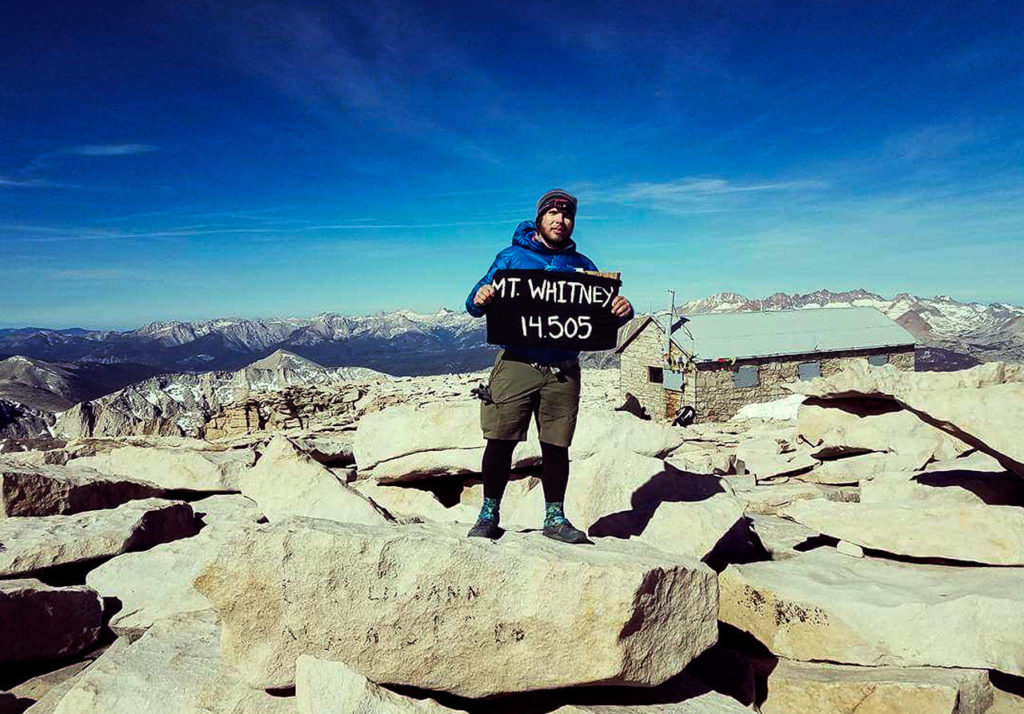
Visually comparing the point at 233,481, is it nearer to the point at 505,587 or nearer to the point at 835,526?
the point at 505,587

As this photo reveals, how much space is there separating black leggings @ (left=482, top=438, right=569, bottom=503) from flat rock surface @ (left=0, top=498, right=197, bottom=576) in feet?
12.4

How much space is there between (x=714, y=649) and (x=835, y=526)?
1.87 meters

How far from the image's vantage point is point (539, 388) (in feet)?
15.1

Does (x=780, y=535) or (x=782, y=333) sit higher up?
(x=782, y=333)

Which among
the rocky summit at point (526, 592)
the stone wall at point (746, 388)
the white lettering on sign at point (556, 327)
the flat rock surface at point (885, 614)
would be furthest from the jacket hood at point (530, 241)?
the stone wall at point (746, 388)

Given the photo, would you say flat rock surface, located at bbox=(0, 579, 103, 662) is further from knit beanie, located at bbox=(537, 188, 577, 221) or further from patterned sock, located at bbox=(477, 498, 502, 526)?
knit beanie, located at bbox=(537, 188, 577, 221)

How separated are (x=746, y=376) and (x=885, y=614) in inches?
875

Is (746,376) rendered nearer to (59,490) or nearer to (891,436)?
(891,436)

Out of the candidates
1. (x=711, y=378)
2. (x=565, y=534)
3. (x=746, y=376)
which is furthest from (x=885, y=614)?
(x=746, y=376)

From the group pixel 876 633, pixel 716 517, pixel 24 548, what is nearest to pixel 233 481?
pixel 24 548

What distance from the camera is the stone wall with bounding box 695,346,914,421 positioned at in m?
24.2

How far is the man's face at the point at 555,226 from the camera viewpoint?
181 inches

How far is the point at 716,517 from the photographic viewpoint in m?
5.01

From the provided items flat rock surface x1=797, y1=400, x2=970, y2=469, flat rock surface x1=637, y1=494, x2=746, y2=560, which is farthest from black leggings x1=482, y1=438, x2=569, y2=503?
flat rock surface x1=797, y1=400, x2=970, y2=469
